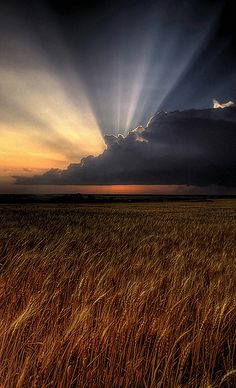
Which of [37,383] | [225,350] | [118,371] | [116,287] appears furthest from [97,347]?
[116,287]

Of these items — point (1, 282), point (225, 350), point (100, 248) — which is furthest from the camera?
point (100, 248)

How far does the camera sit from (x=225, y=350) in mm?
2766

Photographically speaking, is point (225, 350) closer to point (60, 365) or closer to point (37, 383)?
point (60, 365)

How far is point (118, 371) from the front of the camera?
2084mm

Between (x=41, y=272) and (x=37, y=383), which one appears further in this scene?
(x=41, y=272)

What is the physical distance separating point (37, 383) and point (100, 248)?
5263 mm

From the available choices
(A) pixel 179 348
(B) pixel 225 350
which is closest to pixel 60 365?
(A) pixel 179 348

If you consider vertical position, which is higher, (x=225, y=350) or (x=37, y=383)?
(x=37, y=383)

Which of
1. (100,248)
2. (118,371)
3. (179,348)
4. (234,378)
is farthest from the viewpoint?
(100,248)

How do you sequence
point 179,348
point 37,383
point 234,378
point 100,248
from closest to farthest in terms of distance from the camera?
point 37,383, point 234,378, point 179,348, point 100,248

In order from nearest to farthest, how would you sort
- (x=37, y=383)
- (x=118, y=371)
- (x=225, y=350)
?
1. (x=37, y=383)
2. (x=118, y=371)
3. (x=225, y=350)

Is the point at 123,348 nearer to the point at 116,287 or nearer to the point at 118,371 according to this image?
the point at 118,371

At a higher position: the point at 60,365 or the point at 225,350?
the point at 60,365

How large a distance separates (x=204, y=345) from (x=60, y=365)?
3.63ft
